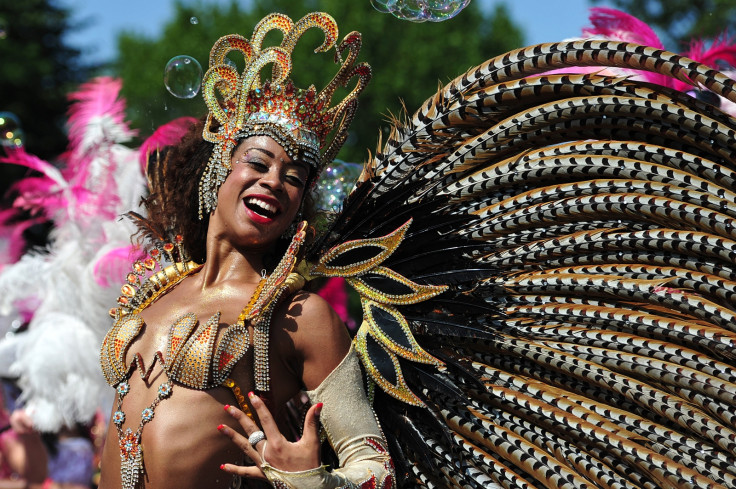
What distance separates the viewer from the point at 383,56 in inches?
802

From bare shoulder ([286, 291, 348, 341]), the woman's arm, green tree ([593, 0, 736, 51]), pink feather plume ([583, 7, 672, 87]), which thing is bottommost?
the woman's arm

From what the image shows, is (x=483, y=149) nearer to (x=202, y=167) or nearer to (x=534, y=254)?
(x=534, y=254)

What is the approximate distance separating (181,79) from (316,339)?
1.88m

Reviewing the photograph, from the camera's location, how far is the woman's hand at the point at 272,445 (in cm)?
259

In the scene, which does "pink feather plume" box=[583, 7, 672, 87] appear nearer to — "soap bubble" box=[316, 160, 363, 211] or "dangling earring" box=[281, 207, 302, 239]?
"soap bubble" box=[316, 160, 363, 211]

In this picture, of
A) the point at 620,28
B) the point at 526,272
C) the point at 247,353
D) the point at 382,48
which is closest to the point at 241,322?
the point at 247,353

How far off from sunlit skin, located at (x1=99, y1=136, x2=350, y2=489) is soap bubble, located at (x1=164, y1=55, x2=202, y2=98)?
128cm

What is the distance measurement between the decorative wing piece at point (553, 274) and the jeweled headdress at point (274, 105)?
27 cm

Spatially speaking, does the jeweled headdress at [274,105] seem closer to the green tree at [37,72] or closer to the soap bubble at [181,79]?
the soap bubble at [181,79]

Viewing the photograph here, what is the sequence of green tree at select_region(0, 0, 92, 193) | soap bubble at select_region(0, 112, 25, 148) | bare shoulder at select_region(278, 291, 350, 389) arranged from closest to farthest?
bare shoulder at select_region(278, 291, 350, 389) < soap bubble at select_region(0, 112, 25, 148) < green tree at select_region(0, 0, 92, 193)

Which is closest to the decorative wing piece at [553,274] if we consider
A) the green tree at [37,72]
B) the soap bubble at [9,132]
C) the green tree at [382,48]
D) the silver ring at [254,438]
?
the silver ring at [254,438]

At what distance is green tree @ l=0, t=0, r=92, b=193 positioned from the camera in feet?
66.8

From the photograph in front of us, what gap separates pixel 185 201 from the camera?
329cm

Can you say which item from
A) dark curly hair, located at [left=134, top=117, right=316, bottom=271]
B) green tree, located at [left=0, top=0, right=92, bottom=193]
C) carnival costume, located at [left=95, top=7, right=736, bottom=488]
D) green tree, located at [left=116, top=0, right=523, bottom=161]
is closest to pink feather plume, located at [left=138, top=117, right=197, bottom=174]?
dark curly hair, located at [left=134, top=117, right=316, bottom=271]
